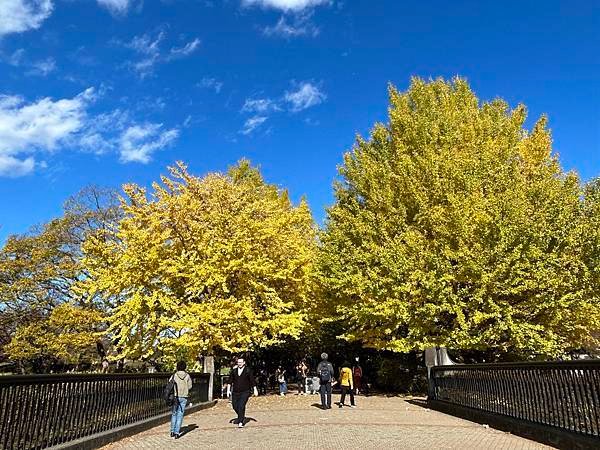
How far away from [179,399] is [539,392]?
23.1 feet

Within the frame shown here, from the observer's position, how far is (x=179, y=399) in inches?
406

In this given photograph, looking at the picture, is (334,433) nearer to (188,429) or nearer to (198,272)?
(188,429)

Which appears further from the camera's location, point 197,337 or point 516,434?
point 197,337

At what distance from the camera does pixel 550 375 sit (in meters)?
8.88

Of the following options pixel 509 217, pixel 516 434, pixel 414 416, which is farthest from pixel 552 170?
pixel 516 434

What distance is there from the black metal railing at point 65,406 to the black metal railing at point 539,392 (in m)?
8.04

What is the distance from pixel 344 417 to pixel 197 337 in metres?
7.46

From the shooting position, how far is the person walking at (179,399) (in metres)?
10.1

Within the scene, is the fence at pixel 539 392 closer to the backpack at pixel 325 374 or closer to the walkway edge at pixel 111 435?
the backpack at pixel 325 374

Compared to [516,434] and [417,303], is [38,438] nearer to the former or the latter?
[516,434]

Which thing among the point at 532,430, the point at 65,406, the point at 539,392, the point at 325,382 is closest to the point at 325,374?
the point at 325,382

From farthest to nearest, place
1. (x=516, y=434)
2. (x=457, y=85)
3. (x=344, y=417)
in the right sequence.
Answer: (x=457, y=85)
(x=344, y=417)
(x=516, y=434)

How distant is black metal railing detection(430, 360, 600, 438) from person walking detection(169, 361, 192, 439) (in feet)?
22.4

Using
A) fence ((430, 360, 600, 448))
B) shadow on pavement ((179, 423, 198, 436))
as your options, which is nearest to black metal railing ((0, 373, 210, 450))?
shadow on pavement ((179, 423, 198, 436))
